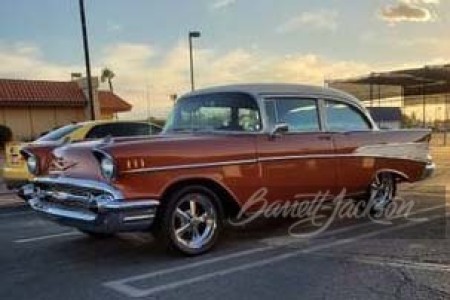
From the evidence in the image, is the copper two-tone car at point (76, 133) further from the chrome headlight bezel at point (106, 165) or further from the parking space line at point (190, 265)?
the chrome headlight bezel at point (106, 165)

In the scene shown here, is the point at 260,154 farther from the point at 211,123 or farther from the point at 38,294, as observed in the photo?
the point at 38,294

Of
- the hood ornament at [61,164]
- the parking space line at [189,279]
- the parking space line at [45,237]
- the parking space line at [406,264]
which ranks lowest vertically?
the parking space line at [406,264]

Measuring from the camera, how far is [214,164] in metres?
7.31

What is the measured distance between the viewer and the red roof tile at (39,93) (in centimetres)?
3475

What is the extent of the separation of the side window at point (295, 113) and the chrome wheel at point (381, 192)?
1440mm

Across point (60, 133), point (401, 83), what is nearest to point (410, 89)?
point (401, 83)

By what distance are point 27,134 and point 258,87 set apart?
2843cm

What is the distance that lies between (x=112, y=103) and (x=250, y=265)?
116ft

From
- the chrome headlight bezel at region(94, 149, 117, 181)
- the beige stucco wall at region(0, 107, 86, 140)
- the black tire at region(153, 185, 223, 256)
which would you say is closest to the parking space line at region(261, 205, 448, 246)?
the black tire at region(153, 185, 223, 256)

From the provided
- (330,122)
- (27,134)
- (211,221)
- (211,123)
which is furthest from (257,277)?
(27,134)

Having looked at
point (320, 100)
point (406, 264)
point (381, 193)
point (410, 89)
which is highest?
point (410, 89)

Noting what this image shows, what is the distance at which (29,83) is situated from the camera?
36656mm

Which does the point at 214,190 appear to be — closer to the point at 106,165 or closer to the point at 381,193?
the point at 106,165

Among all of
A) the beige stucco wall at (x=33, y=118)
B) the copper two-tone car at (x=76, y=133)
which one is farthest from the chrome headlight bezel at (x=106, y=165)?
Answer: the beige stucco wall at (x=33, y=118)
